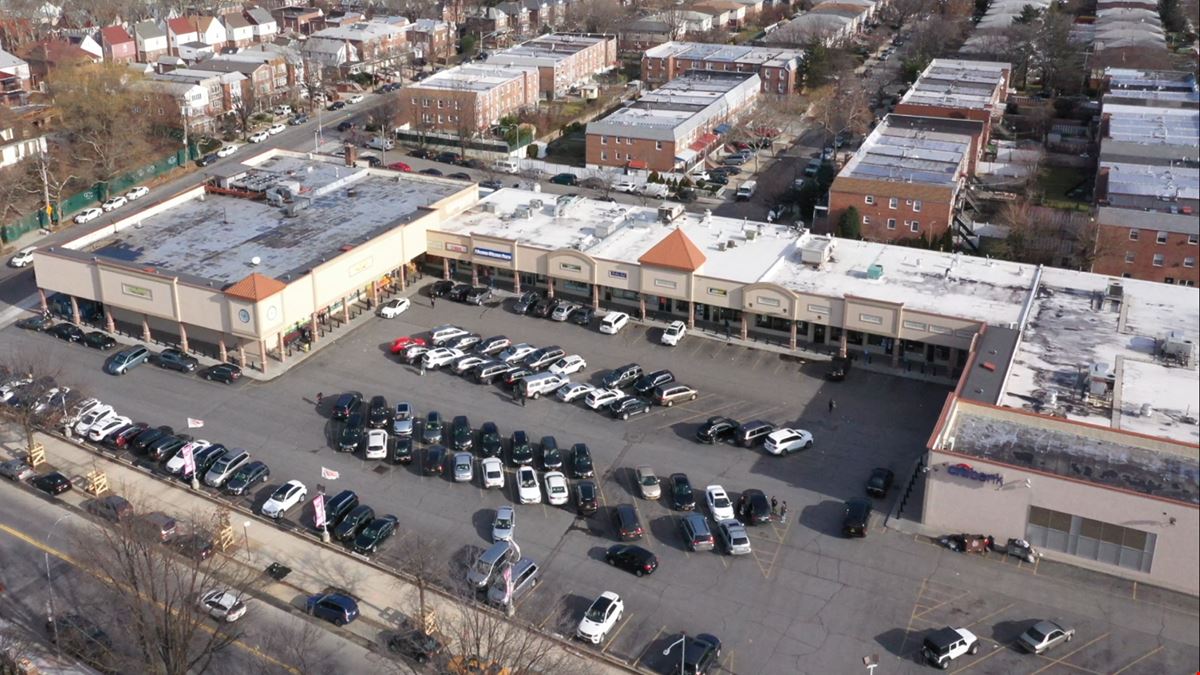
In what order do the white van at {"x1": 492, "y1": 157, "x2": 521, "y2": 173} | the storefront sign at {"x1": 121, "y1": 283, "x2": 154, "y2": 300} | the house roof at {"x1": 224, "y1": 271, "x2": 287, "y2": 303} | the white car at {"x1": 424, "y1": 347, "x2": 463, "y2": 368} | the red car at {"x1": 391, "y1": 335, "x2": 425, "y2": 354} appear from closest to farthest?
the house roof at {"x1": 224, "y1": 271, "x2": 287, "y2": 303} → the white car at {"x1": 424, "y1": 347, "x2": 463, "y2": 368} → the storefront sign at {"x1": 121, "y1": 283, "x2": 154, "y2": 300} → the red car at {"x1": 391, "y1": 335, "x2": 425, "y2": 354} → the white van at {"x1": 492, "y1": 157, "x2": 521, "y2": 173}

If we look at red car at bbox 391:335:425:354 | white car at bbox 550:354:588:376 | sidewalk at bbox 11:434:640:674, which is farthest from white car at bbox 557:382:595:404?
sidewalk at bbox 11:434:640:674

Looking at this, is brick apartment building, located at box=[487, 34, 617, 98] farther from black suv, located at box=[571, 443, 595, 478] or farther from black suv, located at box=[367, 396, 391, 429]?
black suv, located at box=[571, 443, 595, 478]

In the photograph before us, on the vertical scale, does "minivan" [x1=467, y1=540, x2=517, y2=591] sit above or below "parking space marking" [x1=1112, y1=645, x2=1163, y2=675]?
above

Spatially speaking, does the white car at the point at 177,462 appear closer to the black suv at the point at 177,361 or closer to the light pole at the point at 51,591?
the light pole at the point at 51,591

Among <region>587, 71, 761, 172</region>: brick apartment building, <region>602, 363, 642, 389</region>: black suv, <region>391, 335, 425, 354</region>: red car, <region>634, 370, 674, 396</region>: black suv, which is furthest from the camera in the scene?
<region>587, 71, 761, 172</region>: brick apartment building

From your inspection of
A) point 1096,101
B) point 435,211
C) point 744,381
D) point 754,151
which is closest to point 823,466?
point 744,381

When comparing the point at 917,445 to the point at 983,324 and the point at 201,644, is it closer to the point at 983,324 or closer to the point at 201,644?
the point at 983,324
